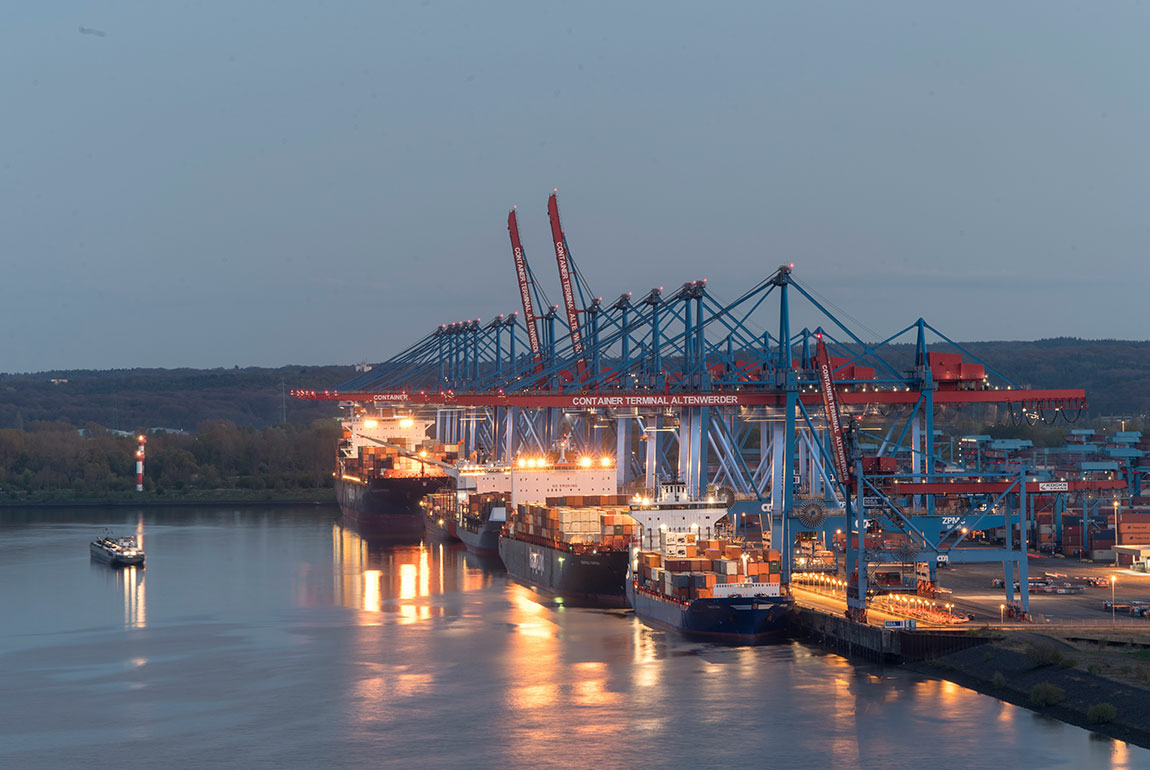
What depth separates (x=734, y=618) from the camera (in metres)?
39.2

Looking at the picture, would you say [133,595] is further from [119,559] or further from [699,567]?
[699,567]

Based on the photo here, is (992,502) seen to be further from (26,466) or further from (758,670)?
(26,466)

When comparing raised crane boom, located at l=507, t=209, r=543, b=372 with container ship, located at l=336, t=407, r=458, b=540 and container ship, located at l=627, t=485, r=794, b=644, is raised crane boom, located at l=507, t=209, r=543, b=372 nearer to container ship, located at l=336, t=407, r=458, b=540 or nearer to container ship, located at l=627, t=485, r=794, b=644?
container ship, located at l=336, t=407, r=458, b=540

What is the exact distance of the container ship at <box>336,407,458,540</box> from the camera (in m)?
81.9

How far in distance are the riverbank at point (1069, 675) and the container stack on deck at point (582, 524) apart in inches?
561

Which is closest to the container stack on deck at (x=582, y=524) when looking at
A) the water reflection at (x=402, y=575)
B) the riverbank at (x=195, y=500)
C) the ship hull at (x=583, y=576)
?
the ship hull at (x=583, y=576)

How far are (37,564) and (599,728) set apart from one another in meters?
40.5

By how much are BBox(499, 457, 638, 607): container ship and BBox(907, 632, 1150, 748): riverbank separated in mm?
14418

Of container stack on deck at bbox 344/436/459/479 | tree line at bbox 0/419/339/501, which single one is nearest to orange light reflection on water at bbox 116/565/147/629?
container stack on deck at bbox 344/436/459/479

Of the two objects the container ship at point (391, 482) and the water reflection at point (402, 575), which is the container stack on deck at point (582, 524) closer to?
the water reflection at point (402, 575)

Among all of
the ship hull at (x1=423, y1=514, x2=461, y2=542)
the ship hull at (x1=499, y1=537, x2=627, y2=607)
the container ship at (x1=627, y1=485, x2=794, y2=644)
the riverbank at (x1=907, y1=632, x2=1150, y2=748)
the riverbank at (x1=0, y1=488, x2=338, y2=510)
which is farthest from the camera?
the riverbank at (x1=0, y1=488, x2=338, y2=510)

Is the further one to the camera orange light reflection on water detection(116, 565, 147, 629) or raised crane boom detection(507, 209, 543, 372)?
raised crane boom detection(507, 209, 543, 372)

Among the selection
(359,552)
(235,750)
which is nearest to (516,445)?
(359,552)

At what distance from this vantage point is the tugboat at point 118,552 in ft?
202
